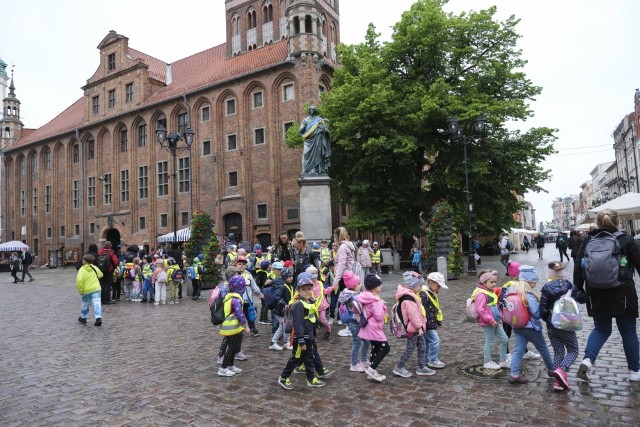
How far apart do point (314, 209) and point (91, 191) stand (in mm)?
34665

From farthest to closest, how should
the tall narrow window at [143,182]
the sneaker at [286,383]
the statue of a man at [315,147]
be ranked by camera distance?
the tall narrow window at [143,182], the statue of a man at [315,147], the sneaker at [286,383]

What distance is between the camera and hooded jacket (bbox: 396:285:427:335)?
5.44 m

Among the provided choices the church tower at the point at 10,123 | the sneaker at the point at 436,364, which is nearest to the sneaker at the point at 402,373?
the sneaker at the point at 436,364

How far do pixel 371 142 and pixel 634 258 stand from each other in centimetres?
1724

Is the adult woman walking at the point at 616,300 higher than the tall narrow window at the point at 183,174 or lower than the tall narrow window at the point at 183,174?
lower

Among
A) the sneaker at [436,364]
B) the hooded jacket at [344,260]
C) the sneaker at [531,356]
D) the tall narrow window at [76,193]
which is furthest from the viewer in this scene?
the tall narrow window at [76,193]

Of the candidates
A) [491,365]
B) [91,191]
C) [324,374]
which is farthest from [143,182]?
[491,365]

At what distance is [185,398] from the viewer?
16.6ft

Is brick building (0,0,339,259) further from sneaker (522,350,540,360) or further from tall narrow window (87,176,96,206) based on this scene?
sneaker (522,350,540,360)

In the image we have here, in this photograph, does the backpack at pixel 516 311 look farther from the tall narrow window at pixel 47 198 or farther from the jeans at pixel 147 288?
the tall narrow window at pixel 47 198

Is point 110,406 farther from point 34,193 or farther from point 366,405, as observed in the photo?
point 34,193

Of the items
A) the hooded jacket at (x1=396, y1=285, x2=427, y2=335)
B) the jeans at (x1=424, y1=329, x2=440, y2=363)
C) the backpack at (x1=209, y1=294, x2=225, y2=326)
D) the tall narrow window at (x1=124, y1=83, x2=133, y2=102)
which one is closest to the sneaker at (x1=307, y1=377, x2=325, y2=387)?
the hooded jacket at (x1=396, y1=285, x2=427, y2=335)

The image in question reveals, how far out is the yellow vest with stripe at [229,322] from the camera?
5.81 meters

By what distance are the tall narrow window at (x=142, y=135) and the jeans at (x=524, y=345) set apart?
128ft
